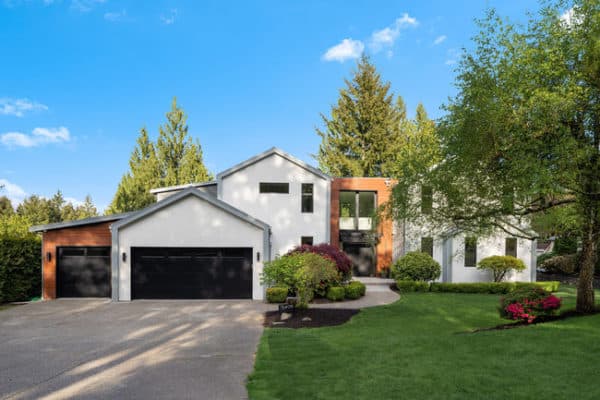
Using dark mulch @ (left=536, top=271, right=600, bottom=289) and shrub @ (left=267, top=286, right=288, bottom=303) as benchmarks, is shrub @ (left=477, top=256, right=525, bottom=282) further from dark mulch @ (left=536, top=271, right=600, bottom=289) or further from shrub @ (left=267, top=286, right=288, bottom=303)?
shrub @ (left=267, top=286, right=288, bottom=303)

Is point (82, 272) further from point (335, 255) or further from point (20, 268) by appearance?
point (335, 255)

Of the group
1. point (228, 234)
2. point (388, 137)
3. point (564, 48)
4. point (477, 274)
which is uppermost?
point (388, 137)

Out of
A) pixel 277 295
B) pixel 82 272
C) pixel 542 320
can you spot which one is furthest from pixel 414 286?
pixel 82 272

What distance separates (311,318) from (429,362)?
6.23 meters

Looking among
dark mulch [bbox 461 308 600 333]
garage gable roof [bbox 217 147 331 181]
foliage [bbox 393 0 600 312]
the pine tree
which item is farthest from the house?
the pine tree

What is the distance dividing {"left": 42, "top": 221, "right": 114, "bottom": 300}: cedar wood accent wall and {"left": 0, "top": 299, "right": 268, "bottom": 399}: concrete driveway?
6.79 ft

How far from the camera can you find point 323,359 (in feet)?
25.9

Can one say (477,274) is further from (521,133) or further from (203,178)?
(203,178)

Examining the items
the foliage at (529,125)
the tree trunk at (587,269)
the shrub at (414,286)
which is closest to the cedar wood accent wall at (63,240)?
the shrub at (414,286)

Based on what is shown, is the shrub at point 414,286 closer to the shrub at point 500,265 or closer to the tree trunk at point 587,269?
the shrub at point 500,265

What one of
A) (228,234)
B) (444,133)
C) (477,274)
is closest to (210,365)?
(444,133)

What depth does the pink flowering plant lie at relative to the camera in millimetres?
10461

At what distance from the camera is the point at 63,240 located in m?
17.6

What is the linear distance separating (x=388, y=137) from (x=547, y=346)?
34.2 meters
